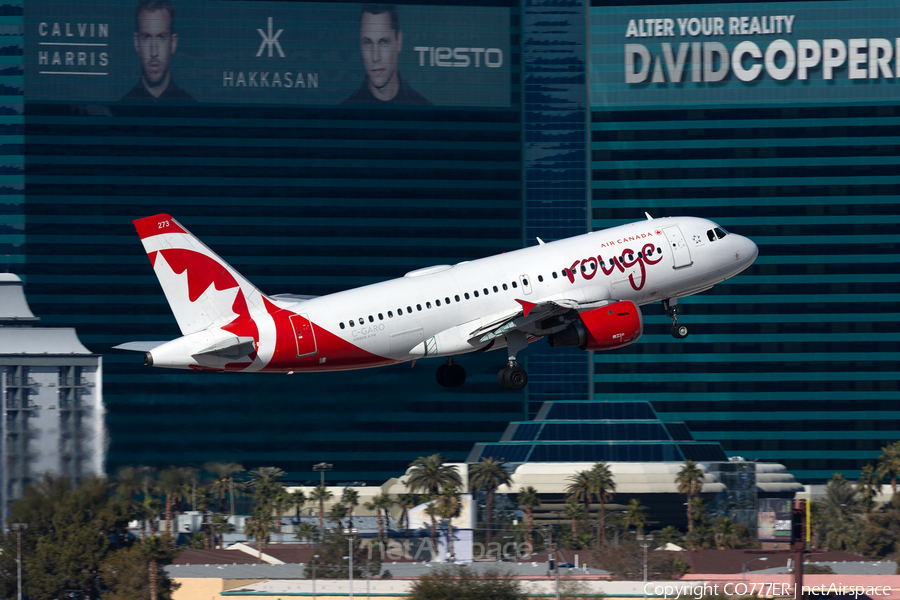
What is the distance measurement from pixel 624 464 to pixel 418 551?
3971cm

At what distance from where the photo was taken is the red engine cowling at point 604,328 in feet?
190

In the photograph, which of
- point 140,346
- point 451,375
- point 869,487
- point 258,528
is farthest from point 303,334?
point 869,487

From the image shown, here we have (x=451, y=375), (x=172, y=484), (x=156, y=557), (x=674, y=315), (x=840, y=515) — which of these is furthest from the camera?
(x=840, y=515)

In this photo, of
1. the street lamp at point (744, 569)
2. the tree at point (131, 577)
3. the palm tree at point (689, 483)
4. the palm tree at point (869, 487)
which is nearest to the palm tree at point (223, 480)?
the palm tree at point (689, 483)

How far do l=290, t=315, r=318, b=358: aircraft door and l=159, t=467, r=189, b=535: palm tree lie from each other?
94.4 meters

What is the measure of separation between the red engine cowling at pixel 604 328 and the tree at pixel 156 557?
5526 cm

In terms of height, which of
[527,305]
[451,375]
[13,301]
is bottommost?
[451,375]

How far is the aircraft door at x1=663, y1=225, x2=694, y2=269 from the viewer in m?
62.2

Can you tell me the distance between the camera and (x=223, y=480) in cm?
17012

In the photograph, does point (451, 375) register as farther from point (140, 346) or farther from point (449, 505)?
point (449, 505)

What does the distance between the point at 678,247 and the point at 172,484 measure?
95.8 meters

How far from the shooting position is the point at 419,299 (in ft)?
182

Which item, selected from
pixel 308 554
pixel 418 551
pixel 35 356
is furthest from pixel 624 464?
pixel 35 356

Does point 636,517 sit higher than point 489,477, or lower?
lower
